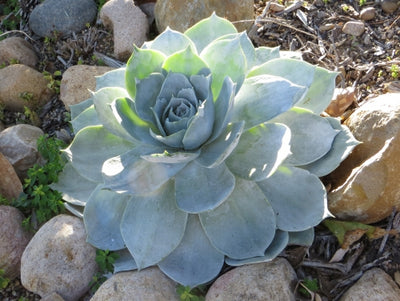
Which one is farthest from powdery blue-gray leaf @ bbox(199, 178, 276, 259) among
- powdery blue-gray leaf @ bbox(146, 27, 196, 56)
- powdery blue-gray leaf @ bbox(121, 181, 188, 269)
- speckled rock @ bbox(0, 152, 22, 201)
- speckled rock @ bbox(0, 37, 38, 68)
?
speckled rock @ bbox(0, 37, 38, 68)

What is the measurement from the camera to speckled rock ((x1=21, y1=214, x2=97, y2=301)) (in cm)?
198

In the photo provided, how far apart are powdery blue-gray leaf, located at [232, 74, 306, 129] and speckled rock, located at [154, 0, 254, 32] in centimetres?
90

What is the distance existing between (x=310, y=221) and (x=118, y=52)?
63.6 inches

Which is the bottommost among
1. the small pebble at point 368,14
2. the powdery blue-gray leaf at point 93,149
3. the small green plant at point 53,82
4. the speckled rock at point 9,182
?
the speckled rock at point 9,182

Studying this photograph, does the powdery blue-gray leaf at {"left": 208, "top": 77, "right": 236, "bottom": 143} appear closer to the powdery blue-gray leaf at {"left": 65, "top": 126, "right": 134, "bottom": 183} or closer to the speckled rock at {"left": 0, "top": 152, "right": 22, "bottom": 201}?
the powdery blue-gray leaf at {"left": 65, "top": 126, "right": 134, "bottom": 183}

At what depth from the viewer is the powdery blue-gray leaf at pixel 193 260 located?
1.82 metres

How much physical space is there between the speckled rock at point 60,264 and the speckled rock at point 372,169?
1.00 meters

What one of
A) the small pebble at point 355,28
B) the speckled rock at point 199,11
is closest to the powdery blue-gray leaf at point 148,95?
the speckled rock at point 199,11

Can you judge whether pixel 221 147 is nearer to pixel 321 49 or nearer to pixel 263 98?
pixel 263 98

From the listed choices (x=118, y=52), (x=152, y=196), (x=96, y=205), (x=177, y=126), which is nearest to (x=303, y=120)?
(x=177, y=126)

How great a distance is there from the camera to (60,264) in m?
1.98

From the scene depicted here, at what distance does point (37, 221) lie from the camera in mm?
2264

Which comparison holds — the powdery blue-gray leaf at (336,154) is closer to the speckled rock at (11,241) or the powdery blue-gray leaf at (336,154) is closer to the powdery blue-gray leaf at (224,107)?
the powdery blue-gray leaf at (224,107)

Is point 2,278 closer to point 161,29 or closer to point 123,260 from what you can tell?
point 123,260
